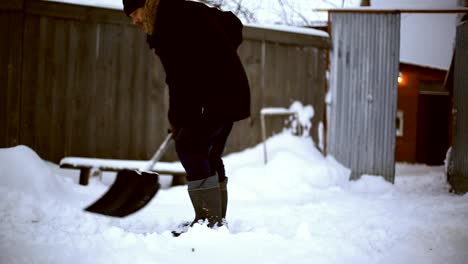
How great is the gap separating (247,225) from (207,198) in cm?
78

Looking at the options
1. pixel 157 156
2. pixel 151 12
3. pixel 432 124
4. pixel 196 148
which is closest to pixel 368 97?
pixel 157 156

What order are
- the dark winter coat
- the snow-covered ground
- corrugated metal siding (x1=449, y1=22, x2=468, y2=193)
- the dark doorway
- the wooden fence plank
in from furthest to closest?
the dark doorway
corrugated metal siding (x1=449, y1=22, x2=468, y2=193)
the wooden fence plank
the dark winter coat
the snow-covered ground

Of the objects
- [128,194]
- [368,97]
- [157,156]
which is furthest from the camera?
[368,97]

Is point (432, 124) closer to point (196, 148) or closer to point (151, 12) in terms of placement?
point (196, 148)

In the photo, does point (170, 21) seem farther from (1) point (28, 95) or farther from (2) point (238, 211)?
(1) point (28, 95)

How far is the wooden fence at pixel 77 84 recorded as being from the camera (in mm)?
5895

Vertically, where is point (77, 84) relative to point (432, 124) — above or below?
above

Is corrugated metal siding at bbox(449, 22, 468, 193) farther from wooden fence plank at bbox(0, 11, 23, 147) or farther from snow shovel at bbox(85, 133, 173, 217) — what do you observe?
wooden fence plank at bbox(0, 11, 23, 147)

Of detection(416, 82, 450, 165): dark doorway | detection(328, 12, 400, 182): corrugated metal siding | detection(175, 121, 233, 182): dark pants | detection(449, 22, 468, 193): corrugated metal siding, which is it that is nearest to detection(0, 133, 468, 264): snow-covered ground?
detection(175, 121, 233, 182): dark pants

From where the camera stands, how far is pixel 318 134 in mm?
7344

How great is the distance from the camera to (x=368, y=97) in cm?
724

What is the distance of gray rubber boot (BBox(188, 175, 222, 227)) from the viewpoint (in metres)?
2.86

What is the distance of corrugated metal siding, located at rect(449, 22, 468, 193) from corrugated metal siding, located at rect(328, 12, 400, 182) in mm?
998

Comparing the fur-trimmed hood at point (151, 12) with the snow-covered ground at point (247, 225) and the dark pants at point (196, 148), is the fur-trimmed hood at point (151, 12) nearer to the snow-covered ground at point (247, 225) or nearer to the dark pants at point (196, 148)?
the dark pants at point (196, 148)
